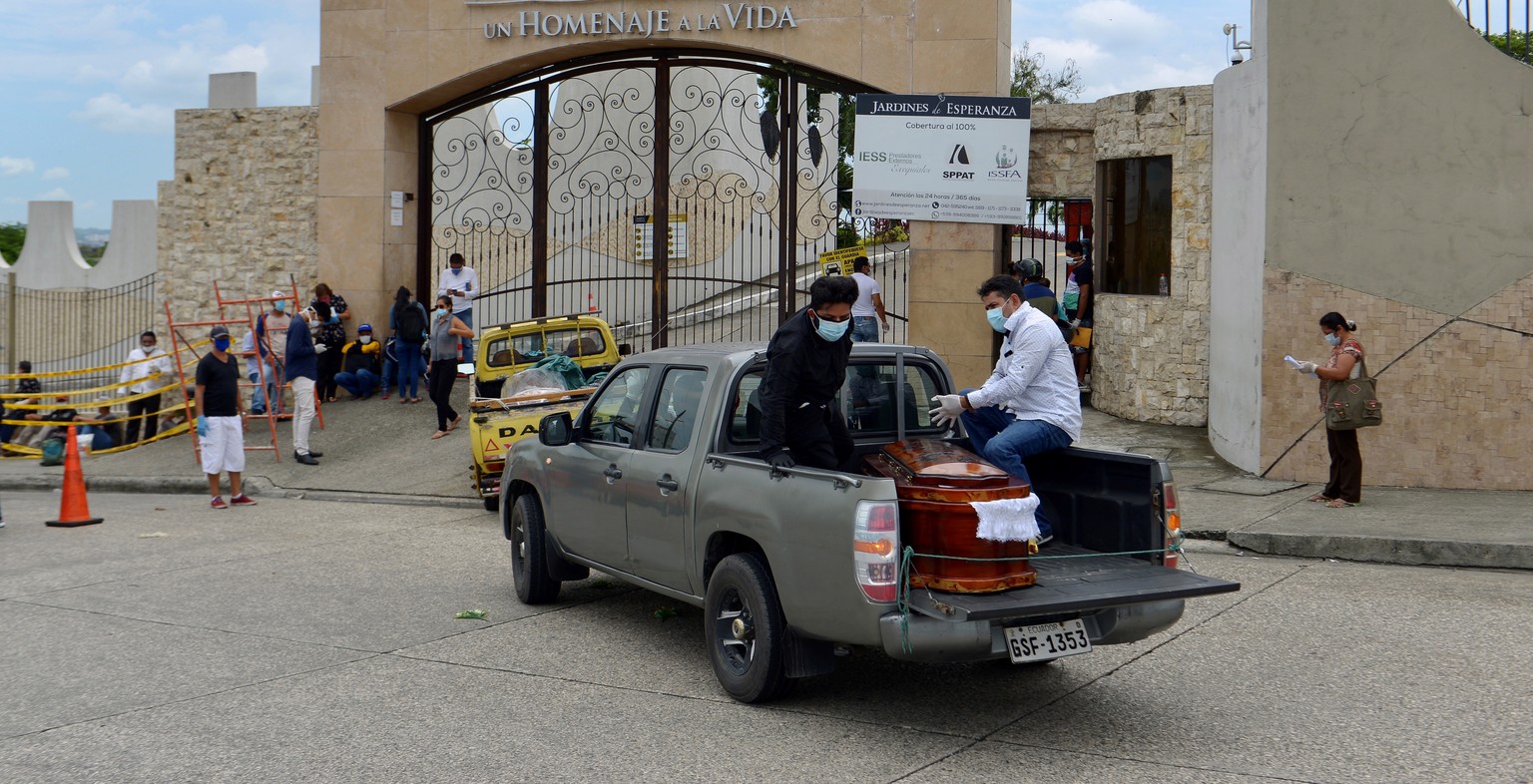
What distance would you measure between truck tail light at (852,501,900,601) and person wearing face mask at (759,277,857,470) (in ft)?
3.03

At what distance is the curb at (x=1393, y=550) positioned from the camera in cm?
941

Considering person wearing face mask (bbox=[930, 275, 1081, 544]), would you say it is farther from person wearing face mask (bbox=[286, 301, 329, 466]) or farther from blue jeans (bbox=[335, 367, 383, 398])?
blue jeans (bbox=[335, 367, 383, 398])

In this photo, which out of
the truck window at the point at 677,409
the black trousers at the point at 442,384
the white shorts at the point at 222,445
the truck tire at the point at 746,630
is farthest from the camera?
the black trousers at the point at 442,384

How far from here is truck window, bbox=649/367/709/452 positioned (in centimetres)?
695

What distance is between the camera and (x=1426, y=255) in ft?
39.4

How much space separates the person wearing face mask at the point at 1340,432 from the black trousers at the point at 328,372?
1307 centimetres

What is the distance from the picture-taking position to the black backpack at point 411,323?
17797 millimetres

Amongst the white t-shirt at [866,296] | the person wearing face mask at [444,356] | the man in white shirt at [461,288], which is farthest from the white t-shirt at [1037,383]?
the man in white shirt at [461,288]

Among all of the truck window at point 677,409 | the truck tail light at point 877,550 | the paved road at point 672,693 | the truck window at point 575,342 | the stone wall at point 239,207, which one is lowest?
the paved road at point 672,693

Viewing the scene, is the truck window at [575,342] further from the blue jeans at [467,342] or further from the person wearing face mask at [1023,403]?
the person wearing face mask at [1023,403]

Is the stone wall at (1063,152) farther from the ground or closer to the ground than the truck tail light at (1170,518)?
farther from the ground

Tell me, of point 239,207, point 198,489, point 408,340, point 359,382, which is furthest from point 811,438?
point 239,207

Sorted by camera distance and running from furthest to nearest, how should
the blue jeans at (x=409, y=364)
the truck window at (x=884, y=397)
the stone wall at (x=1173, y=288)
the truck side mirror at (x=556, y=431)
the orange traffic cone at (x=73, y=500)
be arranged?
the blue jeans at (x=409, y=364) < the stone wall at (x=1173, y=288) < the orange traffic cone at (x=73, y=500) < the truck side mirror at (x=556, y=431) < the truck window at (x=884, y=397)

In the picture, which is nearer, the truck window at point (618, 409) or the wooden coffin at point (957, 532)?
the wooden coffin at point (957, 532)
